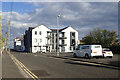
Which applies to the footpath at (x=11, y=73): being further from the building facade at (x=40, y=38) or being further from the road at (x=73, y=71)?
the building facade at (x=40, y=38)

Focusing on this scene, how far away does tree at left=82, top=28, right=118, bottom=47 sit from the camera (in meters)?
55.1

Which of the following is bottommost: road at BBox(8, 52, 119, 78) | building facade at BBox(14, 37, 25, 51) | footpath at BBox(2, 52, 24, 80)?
footpath at BBox(2, 52, 24, 80)

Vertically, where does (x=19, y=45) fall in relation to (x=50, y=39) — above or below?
below

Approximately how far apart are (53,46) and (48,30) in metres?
7.42

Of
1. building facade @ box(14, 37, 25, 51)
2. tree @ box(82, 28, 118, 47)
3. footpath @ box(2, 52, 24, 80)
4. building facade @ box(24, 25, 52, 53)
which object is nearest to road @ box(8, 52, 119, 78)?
footpath @ box(2, 52, 24, 80)

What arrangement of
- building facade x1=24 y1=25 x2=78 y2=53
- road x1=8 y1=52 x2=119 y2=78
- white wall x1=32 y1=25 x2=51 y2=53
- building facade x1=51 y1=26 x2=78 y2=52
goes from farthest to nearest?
building facade x1=51 y1=26 x2=78 y2=52 < building facade x1=24 y1=25 x2=78 y2=53 < white wall x1=32 y1=25 x2=51 y2=53 < road x1=8 y1=52 x2=119 y2=78

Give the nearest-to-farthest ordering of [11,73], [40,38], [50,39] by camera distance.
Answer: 1. [11,73]
2. [40,38]
3. [50,39]

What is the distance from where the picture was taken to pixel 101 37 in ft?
189

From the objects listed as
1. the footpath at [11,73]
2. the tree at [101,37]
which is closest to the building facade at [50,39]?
the tree at [101,37]

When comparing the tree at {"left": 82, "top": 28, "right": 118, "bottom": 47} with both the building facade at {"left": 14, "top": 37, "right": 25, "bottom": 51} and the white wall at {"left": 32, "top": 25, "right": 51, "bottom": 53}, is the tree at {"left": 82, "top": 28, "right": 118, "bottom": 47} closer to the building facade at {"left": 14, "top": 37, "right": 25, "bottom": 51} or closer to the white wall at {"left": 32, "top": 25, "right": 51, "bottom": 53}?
the white wall at {"left": 32, "top": 25, "right": 51, "bottom": 53}

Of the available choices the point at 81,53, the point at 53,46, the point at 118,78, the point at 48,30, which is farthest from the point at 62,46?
the point at 118,78

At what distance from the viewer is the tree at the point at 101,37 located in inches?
2171

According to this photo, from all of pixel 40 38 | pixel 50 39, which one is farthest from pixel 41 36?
pixel 50 39

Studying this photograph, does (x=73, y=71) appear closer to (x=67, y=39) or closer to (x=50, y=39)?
(x=67, y=39)
